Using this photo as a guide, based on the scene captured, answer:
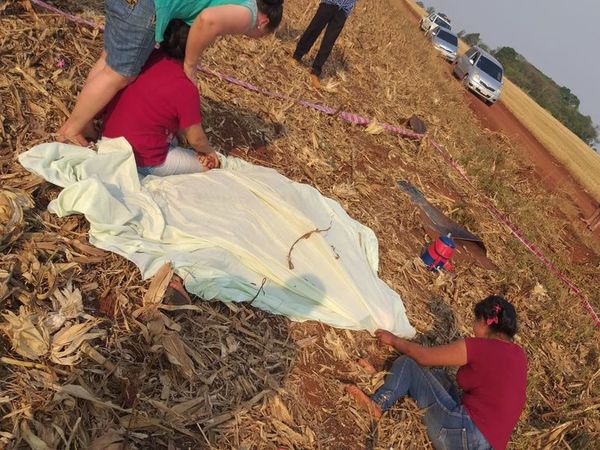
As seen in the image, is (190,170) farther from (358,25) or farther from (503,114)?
(503,114)

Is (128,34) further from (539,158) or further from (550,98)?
(550,98)

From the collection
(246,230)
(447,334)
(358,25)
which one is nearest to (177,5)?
(246,230)

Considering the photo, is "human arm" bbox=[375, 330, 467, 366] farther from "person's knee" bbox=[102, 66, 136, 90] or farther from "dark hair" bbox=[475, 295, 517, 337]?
"person's knee" bbox=[102, 66, 136, 90]

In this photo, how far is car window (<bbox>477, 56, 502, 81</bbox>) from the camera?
2059cm

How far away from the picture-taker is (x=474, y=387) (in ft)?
10.7

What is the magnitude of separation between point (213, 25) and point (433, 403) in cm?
284

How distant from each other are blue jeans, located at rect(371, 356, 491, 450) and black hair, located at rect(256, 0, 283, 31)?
2471mm

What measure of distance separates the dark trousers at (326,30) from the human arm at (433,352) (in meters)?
4.87

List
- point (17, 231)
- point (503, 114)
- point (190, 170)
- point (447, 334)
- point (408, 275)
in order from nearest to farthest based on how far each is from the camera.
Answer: point (17, 231) → point (190, 170) → point (447, 334) → point (408, 275) → point (503, 114)

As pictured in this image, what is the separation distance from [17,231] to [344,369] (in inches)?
86.9

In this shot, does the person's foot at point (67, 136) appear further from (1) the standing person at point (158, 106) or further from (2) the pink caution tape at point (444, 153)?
(2) the pink caution tape at point (444, 153)

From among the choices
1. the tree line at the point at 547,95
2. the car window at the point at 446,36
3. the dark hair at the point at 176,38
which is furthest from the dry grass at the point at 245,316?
the tree line at the point at 547,95

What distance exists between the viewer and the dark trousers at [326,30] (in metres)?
7.00

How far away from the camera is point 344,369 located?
345cm
